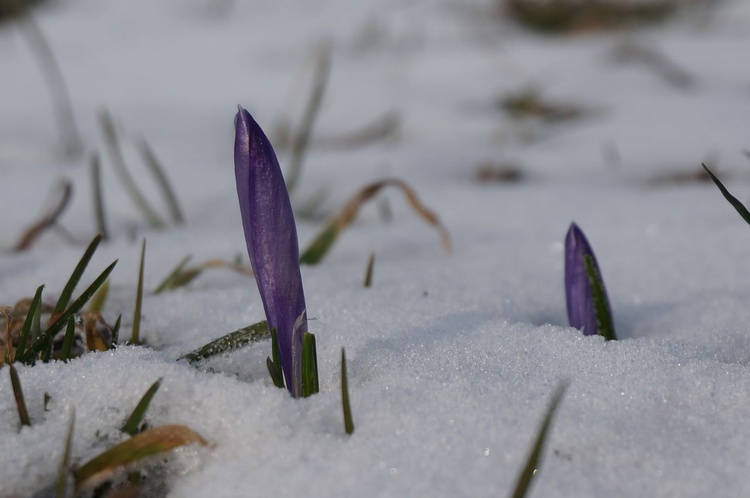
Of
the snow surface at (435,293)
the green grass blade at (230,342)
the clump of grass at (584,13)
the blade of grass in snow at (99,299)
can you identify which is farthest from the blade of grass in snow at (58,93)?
the clump of grass at (584,13)

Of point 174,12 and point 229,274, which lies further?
point 174,12

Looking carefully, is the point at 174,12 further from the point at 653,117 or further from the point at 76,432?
the point at 76,432

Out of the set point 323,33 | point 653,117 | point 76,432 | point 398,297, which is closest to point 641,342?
point 398,297

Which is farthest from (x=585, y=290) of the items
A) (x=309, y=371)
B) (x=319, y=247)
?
(x=319, y=247)

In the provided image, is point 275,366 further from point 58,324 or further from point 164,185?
point 164,185

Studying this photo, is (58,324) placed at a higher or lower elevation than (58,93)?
higher

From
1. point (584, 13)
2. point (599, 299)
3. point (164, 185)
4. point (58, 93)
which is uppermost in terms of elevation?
point (599, 299)
